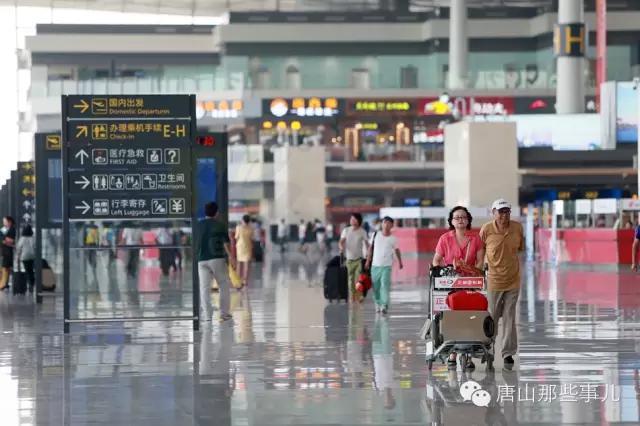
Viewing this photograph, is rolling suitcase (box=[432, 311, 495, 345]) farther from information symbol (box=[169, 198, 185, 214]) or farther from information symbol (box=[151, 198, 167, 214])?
information symbol (box=[151, 198, 167, 214])

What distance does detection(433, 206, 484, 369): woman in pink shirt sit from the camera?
635 inches

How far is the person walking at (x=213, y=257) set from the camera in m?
23.8

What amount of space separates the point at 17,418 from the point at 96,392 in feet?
6.08

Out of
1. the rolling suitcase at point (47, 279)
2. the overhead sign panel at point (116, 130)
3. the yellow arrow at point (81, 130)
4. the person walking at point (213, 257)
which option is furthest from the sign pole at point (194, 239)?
the rolling suitcase at point (47, 279)

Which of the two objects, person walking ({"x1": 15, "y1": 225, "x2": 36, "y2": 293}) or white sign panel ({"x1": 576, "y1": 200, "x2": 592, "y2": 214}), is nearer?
person walking ({"x1": 15, "y1": 225, "x2": 36, "y2": 293})

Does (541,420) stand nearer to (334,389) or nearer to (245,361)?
(334,389)

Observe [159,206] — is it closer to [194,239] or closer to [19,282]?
[194,239]

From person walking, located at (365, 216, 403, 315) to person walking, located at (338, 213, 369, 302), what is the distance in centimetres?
140

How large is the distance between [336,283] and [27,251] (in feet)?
28.6

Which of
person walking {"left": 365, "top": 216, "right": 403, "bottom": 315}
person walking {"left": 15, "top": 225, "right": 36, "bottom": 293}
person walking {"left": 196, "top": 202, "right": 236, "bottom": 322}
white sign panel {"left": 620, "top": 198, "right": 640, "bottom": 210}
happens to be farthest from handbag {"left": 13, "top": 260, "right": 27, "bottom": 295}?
white sign panel {"left": 620, "top": 198, "right": 640, "bottom": 210}

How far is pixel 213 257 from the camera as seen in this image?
2394cm

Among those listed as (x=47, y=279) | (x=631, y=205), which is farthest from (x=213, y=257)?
(x=631, y=205)

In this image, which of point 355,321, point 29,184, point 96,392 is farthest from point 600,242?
point 96,392

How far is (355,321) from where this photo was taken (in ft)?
78.7
